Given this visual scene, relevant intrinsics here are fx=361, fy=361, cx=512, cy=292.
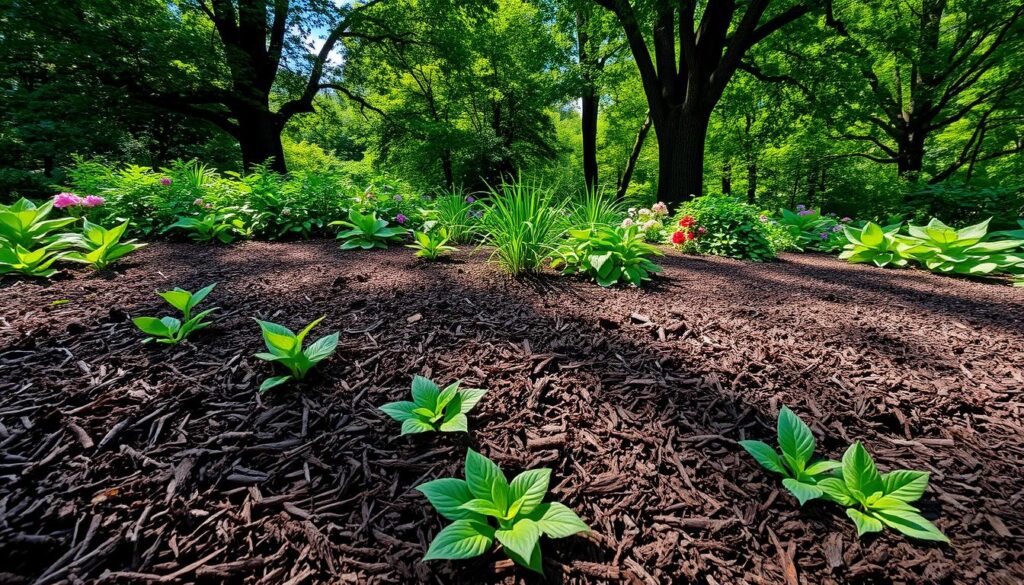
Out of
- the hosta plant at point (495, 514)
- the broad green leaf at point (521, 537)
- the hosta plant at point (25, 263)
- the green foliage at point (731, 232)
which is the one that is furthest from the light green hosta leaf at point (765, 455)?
the green foliage at point (731, 232)

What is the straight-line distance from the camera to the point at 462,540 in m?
0.77

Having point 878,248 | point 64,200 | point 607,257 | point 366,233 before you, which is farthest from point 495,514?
point 878,248

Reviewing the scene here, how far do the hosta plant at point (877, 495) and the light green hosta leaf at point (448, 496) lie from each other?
0.90 metres

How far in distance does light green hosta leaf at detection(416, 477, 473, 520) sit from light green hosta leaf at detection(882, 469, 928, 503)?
3.39 feet

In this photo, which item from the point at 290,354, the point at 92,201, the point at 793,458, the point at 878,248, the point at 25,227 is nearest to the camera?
the point at 793,458

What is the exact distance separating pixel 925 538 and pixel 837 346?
1.06 meters

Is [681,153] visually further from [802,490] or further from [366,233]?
[802,490]

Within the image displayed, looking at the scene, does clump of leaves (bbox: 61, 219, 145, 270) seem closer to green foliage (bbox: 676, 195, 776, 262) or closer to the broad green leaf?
the broad green leaf

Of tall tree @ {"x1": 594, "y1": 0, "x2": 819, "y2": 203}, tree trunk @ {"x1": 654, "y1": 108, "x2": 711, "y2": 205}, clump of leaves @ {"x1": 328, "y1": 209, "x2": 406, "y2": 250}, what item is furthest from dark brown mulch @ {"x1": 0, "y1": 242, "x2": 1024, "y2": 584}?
tall tree @ {"x1": 594, "y1": 0, "x2": 819, "y2": 203}

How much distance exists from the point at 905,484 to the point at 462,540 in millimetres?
1106

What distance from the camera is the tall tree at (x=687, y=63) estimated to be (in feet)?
18.3

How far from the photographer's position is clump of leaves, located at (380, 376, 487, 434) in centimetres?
106

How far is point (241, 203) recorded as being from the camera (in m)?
3.88

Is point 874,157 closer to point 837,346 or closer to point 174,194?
point 837,346
